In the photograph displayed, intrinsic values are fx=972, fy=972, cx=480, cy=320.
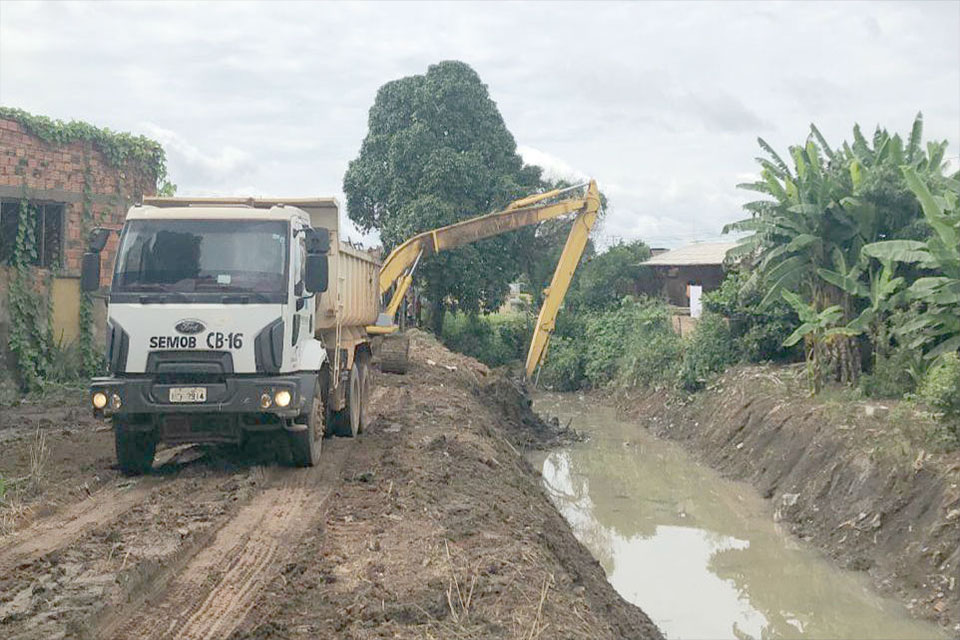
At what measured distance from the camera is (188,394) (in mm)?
9109

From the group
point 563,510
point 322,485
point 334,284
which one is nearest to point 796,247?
point 563,510

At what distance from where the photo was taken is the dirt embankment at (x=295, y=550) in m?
5.67

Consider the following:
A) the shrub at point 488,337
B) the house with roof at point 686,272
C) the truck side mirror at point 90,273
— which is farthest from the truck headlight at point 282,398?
the shrub at point 488,337

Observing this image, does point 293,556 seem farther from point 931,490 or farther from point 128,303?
point 931,490

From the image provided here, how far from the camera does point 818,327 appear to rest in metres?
17.0

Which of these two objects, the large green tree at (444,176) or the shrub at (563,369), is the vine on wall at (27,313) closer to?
the large green tree at (444,176)

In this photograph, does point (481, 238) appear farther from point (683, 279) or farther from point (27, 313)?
point (683, 279)

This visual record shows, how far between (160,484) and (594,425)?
52.7 ft

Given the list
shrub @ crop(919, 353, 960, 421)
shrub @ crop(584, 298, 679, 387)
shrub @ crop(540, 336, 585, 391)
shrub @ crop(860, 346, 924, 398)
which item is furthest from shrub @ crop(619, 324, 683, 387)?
shrub @ crop(919, 353, 960, 421)

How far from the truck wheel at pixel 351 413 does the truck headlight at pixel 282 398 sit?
8.87 feet

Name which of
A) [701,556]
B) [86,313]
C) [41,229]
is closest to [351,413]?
[701,556]

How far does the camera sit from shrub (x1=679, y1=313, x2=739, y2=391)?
22.6m

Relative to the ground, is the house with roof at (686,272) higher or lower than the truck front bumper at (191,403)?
higher

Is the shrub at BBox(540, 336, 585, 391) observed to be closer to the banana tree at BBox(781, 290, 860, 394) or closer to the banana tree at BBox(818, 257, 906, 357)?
the banana tree at BBox(781, 290, 860, 394)
